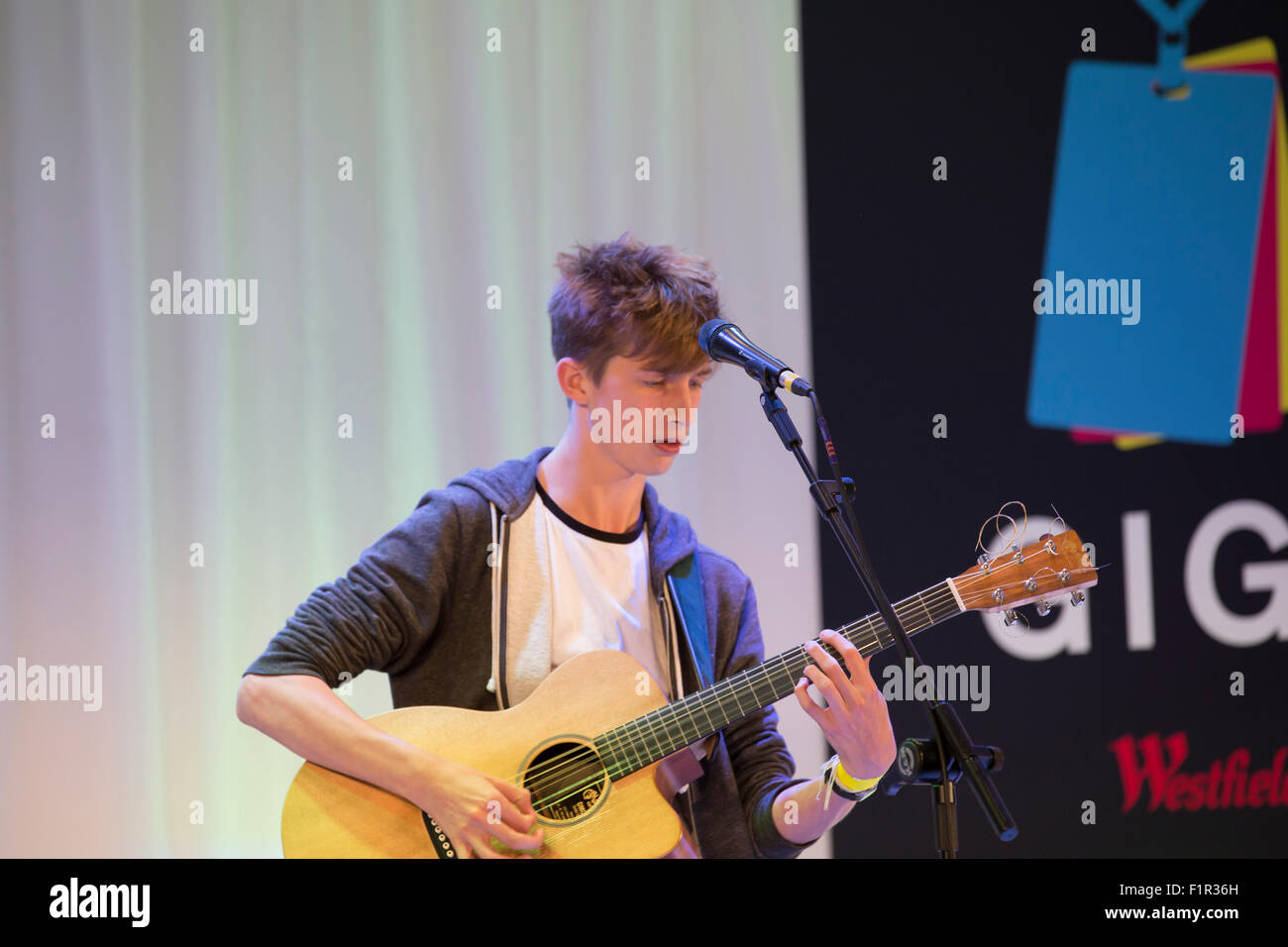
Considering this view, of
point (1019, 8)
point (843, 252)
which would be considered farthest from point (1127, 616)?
point (1019, 8)

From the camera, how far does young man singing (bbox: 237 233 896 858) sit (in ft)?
7.60

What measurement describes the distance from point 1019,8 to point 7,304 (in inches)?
113

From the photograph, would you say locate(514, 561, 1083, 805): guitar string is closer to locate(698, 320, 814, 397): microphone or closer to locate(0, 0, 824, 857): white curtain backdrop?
locate(698, 320, 814, 397): microphone

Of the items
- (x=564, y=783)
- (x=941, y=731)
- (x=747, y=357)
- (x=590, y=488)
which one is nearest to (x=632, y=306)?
(x=590, y=488)

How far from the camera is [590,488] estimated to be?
2.58 m

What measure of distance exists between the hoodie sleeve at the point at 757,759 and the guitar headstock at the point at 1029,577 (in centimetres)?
51

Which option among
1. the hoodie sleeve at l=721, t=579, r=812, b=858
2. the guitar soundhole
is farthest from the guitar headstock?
the guitar soundhole

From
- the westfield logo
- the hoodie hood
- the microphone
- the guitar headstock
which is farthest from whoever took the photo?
the westfield logo

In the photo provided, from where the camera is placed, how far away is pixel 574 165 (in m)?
3.20

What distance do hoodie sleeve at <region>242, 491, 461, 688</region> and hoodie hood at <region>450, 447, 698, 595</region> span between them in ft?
0.29

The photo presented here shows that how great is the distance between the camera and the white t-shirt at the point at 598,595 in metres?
2.50

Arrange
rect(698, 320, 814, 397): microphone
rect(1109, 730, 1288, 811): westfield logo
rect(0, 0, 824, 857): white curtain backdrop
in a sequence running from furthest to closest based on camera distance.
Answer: rect(1109, 730, 1288, 811): westfield logo < rect(0, 0, 824, 857): white curtain backdrop < rect(698, 320, 814, 397): microphone

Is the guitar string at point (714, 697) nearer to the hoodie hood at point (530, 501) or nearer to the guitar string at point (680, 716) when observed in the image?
the guitar string at point (680, 716)

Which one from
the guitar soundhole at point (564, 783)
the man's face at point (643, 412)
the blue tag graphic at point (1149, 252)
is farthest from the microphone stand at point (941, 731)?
the blue tag graphic at point (1149, 252)
